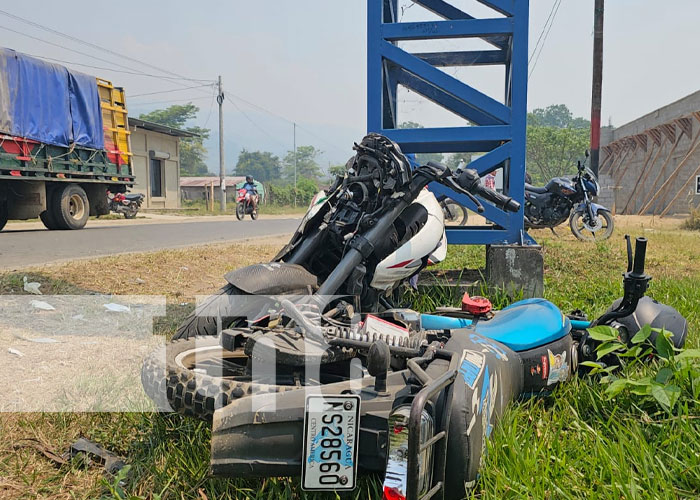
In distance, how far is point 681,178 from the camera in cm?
2173

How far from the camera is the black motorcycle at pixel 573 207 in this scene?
10219 millimetres

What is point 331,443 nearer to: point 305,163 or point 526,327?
point 526,327

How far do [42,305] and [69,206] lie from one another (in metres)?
9.24

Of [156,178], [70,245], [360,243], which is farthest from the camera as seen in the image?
[156,178]

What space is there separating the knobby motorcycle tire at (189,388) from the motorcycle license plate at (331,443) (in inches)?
7.0

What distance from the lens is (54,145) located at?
40.2 feet

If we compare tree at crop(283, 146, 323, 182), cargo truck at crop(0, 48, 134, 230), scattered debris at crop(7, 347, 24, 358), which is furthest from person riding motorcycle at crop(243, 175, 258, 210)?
tree at crop(283, 146, 323, 182)

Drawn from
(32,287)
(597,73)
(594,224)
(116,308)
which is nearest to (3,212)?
(32,287)

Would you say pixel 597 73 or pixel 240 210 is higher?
pixel 597 73

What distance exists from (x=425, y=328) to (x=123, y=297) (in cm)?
286

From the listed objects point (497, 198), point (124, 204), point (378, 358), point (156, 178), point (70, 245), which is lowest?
point (70, 245)

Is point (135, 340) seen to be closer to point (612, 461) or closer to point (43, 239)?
point (612, 461)

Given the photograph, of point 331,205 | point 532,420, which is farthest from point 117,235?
point 532,420

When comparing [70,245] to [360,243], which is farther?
[70,245]
